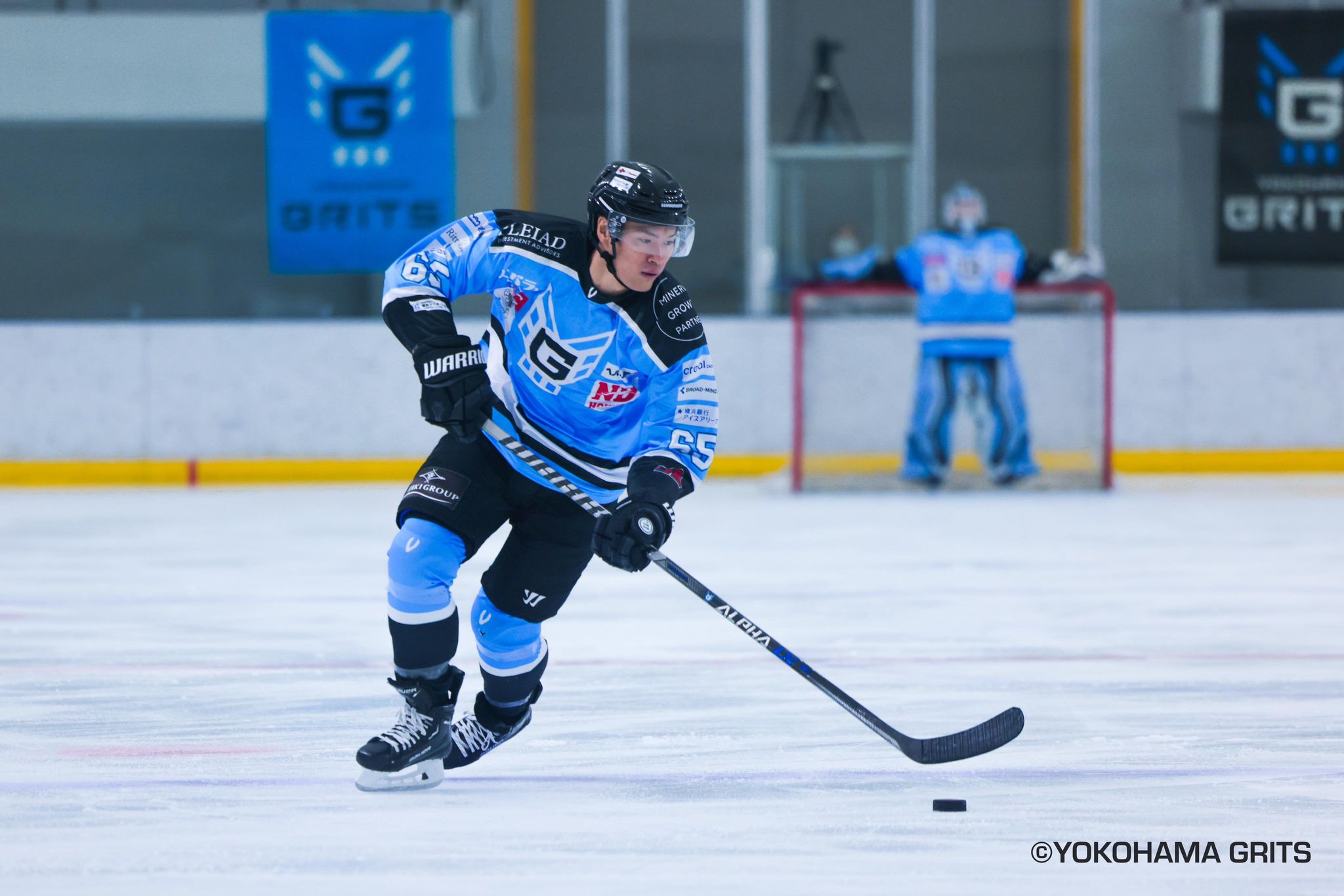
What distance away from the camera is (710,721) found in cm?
333

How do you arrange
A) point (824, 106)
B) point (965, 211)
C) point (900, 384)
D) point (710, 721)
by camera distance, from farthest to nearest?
point (824, 106)
point (900, 384)
point (965, 211)
point (710, 721)

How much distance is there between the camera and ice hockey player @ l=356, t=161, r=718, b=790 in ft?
9.03

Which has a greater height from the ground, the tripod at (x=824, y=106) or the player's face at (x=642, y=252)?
the tripod at (x=824, y=106)

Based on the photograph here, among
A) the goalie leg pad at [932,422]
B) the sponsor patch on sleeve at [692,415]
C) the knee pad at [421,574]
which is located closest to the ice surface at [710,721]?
the knee pad at [421,574]

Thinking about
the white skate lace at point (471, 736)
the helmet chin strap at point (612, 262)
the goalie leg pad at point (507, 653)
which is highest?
the helmet chin strap at point (612, 262)

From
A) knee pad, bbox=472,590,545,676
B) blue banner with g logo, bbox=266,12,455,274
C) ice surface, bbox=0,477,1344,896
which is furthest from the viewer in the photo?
blue banner with g logo, bbox=266,12,455,274

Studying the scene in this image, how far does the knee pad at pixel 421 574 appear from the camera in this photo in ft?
9.00

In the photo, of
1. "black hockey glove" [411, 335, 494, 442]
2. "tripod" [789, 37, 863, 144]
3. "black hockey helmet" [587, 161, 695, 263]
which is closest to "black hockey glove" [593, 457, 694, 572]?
"black hockey glove" [411, 335, 494, 442]

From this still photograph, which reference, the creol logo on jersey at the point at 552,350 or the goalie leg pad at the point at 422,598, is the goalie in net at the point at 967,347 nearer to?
the creol logo on jersey at the point at 552,350

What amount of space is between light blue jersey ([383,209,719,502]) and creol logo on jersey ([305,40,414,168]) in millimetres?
6160

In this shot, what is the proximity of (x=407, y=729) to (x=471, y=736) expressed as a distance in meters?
0.21

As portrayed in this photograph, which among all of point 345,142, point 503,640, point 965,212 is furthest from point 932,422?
point 503,640

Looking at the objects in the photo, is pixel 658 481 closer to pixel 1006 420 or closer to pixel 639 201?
pixel 639 201

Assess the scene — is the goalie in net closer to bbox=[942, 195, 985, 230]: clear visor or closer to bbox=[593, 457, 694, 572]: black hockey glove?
bbox=[942, 195, 985, 230]: clear visor
